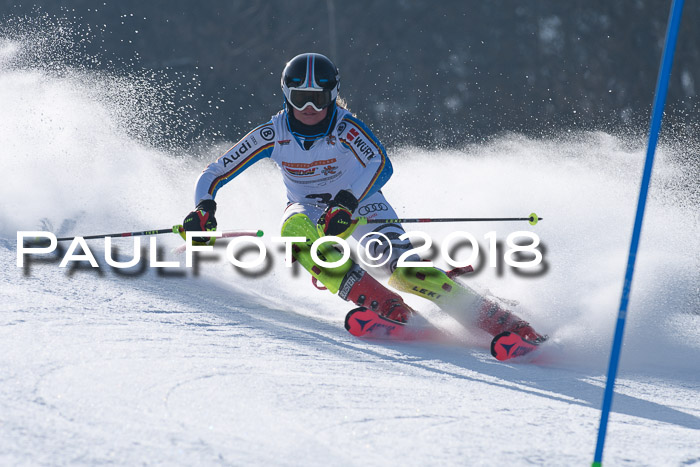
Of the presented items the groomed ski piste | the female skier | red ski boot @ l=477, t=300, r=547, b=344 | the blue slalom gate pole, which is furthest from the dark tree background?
the blue slalom gate pole

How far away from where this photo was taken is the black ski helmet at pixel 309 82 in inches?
150

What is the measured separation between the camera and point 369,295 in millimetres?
3664

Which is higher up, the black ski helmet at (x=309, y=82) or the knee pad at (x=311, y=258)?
the black ski helmet at (x=309, y=82)

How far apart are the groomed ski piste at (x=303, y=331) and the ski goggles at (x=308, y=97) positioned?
0.77 m

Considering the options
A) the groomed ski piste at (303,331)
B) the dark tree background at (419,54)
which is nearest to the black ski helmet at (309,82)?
the groomed ski piste at (303,331)

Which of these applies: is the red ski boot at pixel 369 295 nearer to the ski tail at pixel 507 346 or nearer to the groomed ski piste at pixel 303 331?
the groomed ski piste at pixel 303 331

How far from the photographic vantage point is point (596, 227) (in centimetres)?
574

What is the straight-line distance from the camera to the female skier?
145 inches

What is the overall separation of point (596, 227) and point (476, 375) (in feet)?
10.0

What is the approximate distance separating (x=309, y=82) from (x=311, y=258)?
2.59 ft

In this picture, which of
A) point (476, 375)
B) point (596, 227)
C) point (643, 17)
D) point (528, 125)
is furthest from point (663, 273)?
point (643, 17)

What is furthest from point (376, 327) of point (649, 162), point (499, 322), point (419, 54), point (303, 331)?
point (419, 54)


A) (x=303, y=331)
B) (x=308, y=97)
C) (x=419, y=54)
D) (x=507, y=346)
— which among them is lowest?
(x=303, y=331)

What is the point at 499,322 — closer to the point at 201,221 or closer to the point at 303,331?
the point at 303,331
